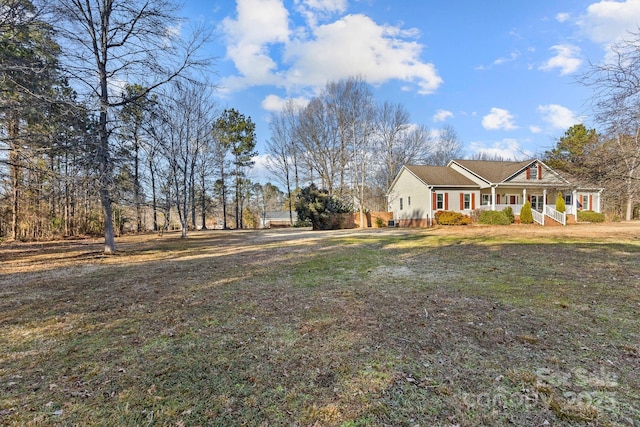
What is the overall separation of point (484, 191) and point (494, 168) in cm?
252

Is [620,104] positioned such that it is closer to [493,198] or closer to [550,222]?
[493,198]

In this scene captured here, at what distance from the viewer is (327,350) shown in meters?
3.15

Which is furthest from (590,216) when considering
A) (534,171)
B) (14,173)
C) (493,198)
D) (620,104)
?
(14,173)

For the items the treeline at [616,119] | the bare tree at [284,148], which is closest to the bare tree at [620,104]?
the treeline at [616,119]

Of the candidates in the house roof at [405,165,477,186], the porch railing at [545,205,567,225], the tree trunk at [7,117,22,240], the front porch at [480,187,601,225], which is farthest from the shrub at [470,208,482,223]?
the tree trunk at [7,117,22,240]

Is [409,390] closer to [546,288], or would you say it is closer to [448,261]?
[546,288]

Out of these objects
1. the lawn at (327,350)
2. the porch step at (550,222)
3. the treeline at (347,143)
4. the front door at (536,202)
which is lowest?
the lawn at (327,350)

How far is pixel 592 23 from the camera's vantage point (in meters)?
9.34

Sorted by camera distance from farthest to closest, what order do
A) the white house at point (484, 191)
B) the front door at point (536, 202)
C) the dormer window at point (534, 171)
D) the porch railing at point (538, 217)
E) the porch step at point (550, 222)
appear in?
1. the front door at point (536, 202)
2. the dormer window at point (534, 171)
3. the white house at point (484, 191)
4. the porch railing at point (538, 217)
5. the porch step at point (550, 222)

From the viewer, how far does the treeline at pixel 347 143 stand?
26719mm

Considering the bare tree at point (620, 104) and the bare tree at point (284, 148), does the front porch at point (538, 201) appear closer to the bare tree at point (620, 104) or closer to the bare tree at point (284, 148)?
the bare tree at point (620, 104)

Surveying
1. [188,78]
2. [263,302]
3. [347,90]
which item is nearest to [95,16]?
[188,78]

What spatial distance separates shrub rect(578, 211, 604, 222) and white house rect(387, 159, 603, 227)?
34.3 inches

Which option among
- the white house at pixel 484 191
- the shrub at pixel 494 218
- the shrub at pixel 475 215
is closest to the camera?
the shrub at pixel 494 218
